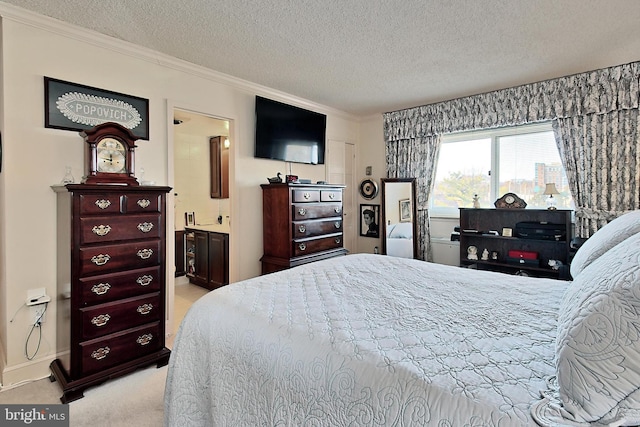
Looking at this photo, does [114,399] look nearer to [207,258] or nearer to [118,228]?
[118,228]

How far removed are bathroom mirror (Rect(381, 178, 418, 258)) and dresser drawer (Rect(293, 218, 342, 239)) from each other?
0.92 m

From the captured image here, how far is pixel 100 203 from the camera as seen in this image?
7.22 feet

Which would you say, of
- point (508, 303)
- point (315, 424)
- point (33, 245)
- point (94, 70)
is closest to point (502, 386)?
point (315, 424)

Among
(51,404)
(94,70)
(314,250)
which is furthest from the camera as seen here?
(314,250)

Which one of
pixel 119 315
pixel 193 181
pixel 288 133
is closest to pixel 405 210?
pixel 288 133

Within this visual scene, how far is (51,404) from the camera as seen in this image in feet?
6.75

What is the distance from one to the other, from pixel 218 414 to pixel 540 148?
4.34 m

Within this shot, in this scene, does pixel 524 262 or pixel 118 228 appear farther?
pixel 524 262

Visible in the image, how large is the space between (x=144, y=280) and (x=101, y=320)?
0.36 metres

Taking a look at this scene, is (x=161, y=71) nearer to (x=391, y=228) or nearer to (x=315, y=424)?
(x=315, y=424)

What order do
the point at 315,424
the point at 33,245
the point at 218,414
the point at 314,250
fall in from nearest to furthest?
1. the point at 315,424
2. the point at 218,414
3. the point at 33,245
4. the point at 314,250

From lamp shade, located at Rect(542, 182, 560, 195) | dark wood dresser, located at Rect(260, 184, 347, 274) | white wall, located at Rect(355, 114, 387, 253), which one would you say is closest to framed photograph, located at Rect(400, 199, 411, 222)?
white wall, located at Rect(355, 114, 387, 253)

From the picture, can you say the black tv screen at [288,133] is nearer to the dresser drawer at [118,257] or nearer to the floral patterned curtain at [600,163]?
the dresser drawer at [118,257]

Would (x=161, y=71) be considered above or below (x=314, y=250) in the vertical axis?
above
